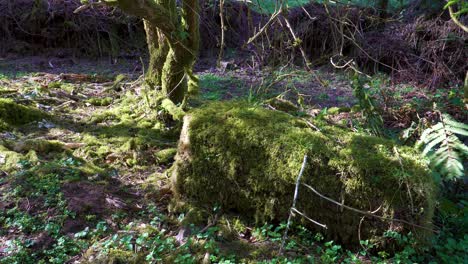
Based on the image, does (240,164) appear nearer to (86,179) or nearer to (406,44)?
(86,179)

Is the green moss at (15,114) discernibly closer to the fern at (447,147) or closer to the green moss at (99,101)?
the green moss at (99,101)

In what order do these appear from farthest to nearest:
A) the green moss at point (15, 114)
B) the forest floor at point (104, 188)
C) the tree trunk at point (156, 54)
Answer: the tree trunk at point (156, 54), the green moss at point (15, 114), the forest floor at point (104, 188)

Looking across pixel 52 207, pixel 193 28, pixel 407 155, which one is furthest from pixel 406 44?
pixel 52 207

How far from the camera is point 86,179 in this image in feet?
12.5

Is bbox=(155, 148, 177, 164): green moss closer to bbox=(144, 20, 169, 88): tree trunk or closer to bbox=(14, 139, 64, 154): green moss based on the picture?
bbox=(14, 139, 64, 154): green moss

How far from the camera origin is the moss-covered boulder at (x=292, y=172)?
2959 millimetres

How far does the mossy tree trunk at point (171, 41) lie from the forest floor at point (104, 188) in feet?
1.38

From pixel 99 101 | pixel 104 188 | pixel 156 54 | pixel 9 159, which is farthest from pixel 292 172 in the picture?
pixel 99 101

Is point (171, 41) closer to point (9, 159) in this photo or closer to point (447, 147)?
point (9, 159)

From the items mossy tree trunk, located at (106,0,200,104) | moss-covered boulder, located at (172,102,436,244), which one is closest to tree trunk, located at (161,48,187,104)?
mossy tree trunk, located at (106,0,200,104)

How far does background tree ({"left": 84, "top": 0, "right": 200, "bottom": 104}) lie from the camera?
14.1 feet

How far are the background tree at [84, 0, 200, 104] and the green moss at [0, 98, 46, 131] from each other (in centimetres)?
156

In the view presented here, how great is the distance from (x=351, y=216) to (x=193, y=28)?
118 inches

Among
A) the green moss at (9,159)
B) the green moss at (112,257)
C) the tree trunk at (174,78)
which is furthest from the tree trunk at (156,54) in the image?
the green moss at (112,257)
